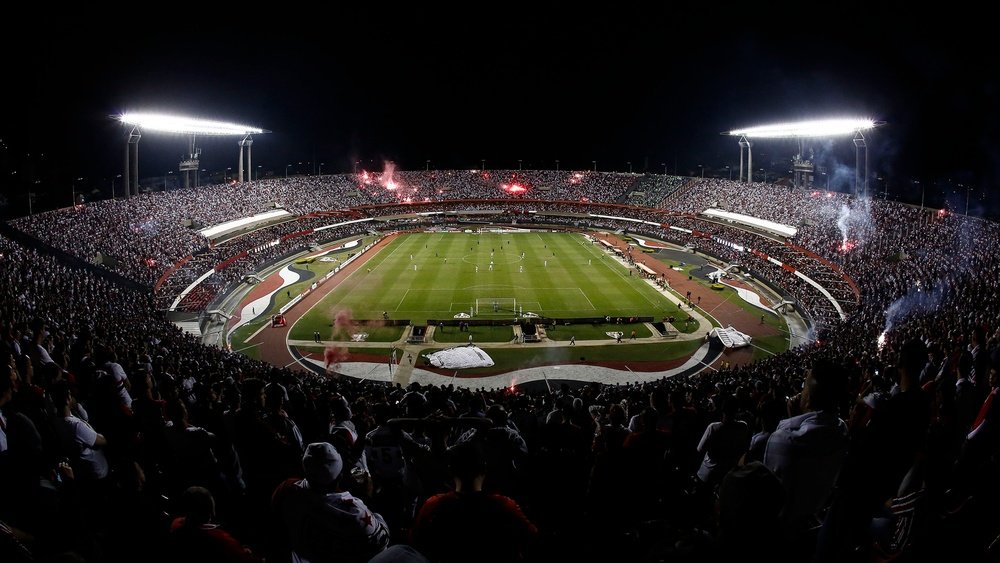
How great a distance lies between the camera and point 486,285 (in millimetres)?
49875

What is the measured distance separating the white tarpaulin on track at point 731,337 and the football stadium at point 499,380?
0.76ft

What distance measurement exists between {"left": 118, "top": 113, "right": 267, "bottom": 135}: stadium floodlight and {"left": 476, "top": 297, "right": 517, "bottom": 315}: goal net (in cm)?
3769

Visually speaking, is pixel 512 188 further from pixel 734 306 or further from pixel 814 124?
pixel 734 306

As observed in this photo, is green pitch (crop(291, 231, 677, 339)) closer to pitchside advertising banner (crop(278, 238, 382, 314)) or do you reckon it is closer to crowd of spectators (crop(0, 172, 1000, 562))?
pitchside advertising banner (crop(278, 238, 382, 314))

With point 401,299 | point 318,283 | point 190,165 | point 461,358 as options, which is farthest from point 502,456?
point 190,165

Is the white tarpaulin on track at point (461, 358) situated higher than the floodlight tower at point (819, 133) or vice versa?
the floodlight tower at point (819, 133)

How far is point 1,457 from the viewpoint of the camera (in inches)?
261

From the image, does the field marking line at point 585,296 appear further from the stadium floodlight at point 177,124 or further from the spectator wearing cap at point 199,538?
the stadium floodlight at point 177,124

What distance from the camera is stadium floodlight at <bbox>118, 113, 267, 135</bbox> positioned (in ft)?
176

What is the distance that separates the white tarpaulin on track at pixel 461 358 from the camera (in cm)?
3203

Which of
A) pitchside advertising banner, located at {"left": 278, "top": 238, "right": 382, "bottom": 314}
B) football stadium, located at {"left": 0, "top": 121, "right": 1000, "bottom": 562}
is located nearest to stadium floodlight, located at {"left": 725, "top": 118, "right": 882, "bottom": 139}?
football stadium, located at {"left": 0, "top": 121, "right": 1000, "bottom": 562}

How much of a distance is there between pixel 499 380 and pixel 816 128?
53.6 metres

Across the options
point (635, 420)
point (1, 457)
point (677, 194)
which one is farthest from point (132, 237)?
point (677, 194)

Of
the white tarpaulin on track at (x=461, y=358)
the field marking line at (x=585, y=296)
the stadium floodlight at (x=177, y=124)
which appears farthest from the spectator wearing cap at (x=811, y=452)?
the stadium floodlight at (x=177, y=124)
